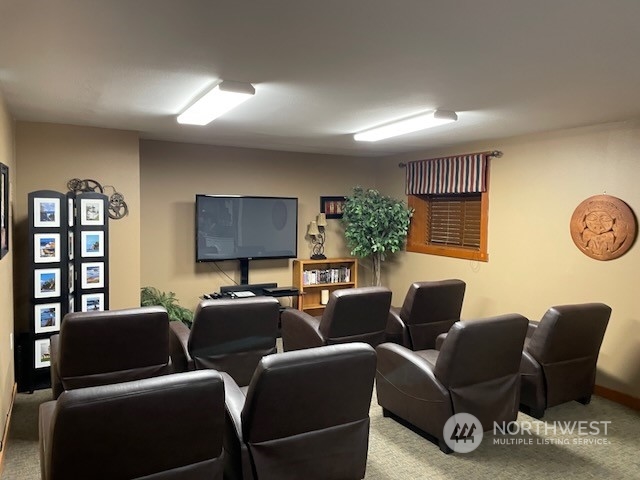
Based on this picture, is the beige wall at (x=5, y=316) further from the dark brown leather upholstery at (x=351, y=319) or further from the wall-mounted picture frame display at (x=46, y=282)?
the dark brown leather upholstery at (x=351, y=319)

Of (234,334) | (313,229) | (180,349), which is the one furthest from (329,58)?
(313,229)

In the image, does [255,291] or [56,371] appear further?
[255,291]

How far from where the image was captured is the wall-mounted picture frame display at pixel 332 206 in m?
6.89

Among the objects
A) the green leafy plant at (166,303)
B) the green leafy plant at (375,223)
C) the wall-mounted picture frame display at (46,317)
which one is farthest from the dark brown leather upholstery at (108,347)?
the green leafy plant at (375,223)

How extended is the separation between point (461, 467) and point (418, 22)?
105 inches

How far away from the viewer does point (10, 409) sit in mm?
3594

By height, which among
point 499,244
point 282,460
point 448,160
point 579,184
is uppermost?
point 448,160

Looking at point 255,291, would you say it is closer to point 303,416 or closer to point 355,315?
point 355,315

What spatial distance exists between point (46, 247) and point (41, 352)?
953 millimetres

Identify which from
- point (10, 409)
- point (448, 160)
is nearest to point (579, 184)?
point (448, 160)

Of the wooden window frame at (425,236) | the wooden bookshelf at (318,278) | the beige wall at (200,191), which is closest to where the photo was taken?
the wooden window frame at (425,236)

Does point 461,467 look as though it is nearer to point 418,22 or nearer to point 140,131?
point 418,22

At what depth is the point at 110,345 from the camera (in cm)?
296

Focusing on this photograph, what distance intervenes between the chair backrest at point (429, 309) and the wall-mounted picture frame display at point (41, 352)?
3.35 m
